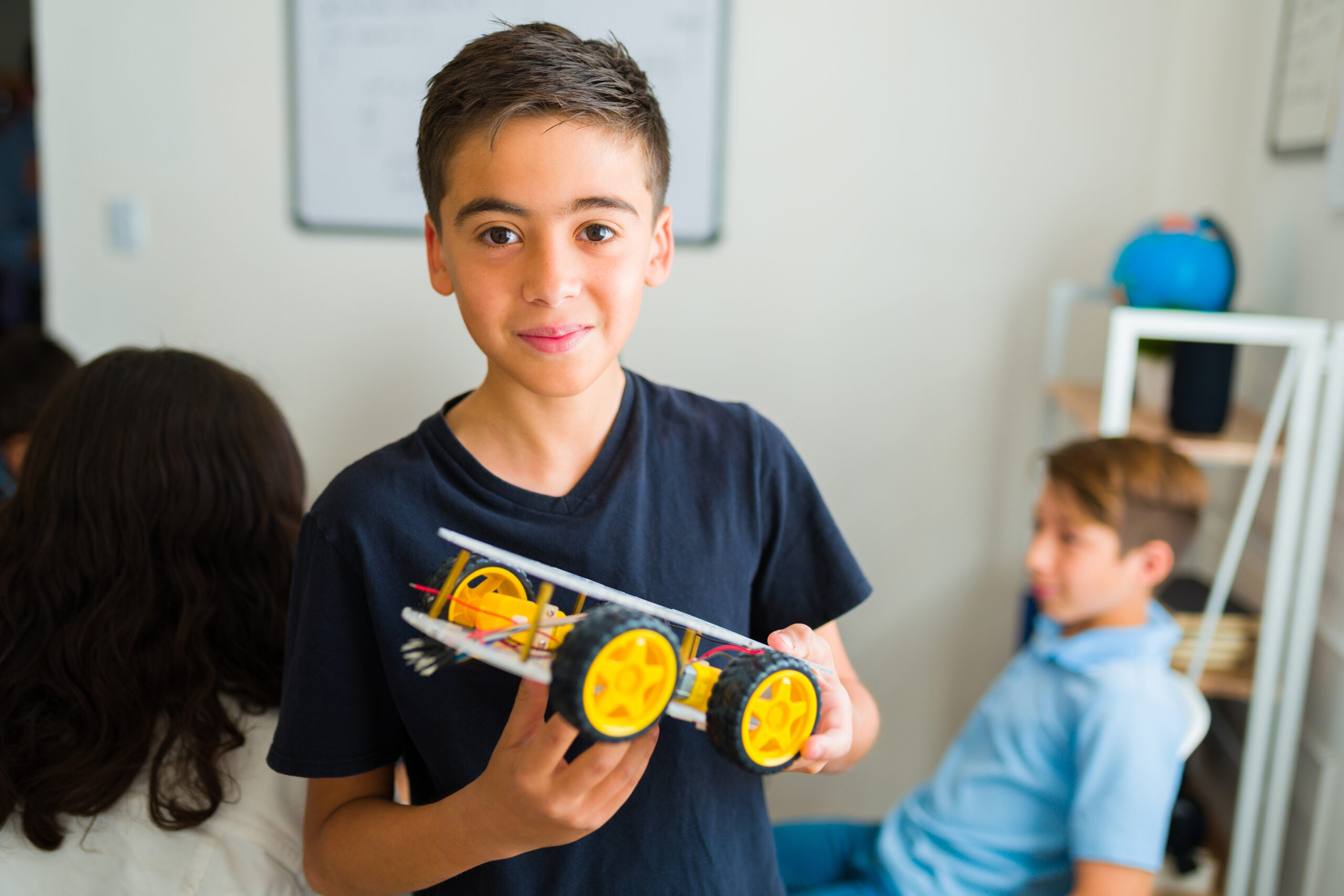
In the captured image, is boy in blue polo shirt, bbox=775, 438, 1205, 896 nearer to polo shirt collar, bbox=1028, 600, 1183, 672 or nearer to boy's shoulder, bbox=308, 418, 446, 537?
polo shirt collar, bbox=1028, 600, 1183, 672

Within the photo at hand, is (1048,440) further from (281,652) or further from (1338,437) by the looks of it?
(281,652)

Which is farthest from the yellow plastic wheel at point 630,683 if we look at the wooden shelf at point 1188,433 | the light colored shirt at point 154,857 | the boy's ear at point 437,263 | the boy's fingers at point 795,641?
the wooden shelf at point 1188,433

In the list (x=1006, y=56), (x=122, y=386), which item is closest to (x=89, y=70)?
(x=122, y=386)

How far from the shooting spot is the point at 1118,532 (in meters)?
1.26

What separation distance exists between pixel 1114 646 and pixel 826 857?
500 mm

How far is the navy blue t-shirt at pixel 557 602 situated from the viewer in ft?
2.26

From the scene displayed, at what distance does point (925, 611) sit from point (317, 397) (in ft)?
4.33

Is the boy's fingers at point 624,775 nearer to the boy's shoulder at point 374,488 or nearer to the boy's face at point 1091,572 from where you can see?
the boy's shoulder at point 374,488

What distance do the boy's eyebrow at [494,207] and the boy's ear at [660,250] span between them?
0.13 metres

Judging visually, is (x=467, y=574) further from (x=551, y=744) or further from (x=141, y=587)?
(x=141, y=587)

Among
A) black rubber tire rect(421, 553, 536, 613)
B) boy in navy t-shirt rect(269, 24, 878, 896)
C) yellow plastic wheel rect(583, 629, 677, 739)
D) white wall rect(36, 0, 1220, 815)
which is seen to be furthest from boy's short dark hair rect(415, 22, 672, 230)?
white wall rect(36, 0, 1220, 815)

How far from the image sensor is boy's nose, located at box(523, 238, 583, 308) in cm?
64

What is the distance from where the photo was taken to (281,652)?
94 centimetres

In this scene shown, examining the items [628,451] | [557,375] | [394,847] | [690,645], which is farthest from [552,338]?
[394,847]
